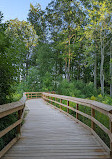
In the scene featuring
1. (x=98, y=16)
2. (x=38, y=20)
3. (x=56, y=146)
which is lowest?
(x=56, y=146)

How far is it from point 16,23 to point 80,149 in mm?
31402

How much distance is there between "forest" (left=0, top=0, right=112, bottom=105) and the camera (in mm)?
22144

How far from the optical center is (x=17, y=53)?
17.2 ft

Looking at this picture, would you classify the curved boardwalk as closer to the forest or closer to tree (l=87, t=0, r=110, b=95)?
the forest

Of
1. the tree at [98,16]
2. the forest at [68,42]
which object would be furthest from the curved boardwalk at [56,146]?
the tree at [98,16]

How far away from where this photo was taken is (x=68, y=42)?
29391 mm

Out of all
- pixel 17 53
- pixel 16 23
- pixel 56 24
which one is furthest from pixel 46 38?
pixel 17 53

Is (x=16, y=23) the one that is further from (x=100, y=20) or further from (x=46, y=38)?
(x=100, y=20)

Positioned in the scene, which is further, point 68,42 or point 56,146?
point 68,42

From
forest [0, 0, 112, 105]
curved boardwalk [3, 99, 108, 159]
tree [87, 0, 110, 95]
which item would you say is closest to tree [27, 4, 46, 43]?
forest [0, 0, 112, 105]

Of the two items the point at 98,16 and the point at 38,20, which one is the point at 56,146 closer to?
the point at 98,16

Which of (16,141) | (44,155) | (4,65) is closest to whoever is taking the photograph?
(44,155)

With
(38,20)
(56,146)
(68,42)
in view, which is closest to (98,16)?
(68,42)

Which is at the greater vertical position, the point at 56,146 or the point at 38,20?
the point at 38,20
